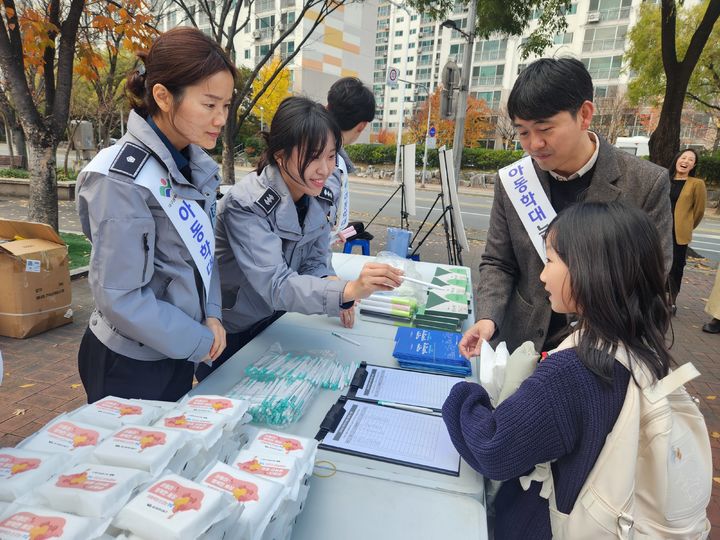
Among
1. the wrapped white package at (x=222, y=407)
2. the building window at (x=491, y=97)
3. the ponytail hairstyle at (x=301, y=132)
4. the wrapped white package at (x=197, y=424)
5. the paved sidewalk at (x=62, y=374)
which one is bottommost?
the paved sidewalk at (x=62, y=374)

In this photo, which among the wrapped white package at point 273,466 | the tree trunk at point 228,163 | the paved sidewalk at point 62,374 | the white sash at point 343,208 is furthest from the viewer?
the tree trunk at point 228,163

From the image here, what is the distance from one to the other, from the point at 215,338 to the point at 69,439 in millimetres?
667

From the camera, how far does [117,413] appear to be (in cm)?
93

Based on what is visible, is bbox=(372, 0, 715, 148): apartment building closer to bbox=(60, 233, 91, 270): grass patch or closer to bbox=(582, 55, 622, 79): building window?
bbox=(582, 55, 622, 79): building window

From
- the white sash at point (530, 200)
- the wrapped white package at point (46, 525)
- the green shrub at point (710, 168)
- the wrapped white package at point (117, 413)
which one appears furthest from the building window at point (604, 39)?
the wrapped white package at point (46, 525)

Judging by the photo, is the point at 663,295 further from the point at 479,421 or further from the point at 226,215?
the point at 226,215

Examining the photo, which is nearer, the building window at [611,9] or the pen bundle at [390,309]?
the pen bundle at [390,309]

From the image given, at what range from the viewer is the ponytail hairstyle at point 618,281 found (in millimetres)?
995

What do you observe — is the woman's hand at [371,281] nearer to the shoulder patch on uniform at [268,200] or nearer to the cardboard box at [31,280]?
the shoulder patch on uniform at [268,200]

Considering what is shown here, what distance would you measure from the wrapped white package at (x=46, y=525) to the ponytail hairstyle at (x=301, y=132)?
1.26 m

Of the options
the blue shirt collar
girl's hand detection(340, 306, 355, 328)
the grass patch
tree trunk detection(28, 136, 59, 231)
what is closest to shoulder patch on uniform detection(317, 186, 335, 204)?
girl's hand detection(340, 306, 355, 328)

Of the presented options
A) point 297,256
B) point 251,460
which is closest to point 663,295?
point 251,460

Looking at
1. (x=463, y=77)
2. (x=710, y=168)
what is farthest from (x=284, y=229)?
(x=710, y=168)

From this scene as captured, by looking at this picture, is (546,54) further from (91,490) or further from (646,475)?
(91,490)
